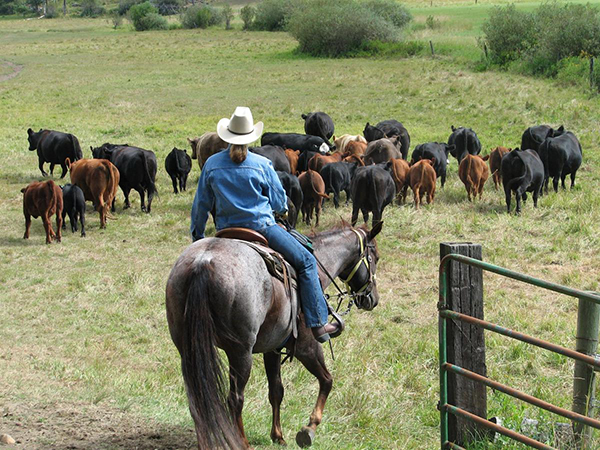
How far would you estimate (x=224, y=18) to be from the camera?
75.1 metres

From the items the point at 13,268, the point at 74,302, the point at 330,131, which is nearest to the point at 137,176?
the point at 13,268

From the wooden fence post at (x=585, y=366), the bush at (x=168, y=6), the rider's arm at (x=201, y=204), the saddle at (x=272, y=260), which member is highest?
the bush at (x=168, y=6)

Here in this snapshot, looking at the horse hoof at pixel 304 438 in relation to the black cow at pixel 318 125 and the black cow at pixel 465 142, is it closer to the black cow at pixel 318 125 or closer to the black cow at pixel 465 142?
the black cow at pixel 465 142

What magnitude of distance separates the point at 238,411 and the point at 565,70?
29.9 meters

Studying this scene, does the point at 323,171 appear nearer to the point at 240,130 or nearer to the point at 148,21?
the point at 240,130

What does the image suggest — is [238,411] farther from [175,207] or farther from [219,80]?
[219,80]

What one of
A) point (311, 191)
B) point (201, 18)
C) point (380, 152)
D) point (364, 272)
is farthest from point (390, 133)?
point (201, 18)

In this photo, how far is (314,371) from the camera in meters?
5.63

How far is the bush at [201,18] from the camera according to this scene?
73688mm

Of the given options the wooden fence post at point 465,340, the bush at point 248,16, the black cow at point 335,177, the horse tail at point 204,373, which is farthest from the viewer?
the bush at point 248,16

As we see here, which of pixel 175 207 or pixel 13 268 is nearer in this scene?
pixel 13 268

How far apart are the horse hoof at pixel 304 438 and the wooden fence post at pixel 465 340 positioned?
1.02 m

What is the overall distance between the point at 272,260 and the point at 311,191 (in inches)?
358

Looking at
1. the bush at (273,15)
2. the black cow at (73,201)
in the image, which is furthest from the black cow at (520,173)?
the bush at (273,15)
